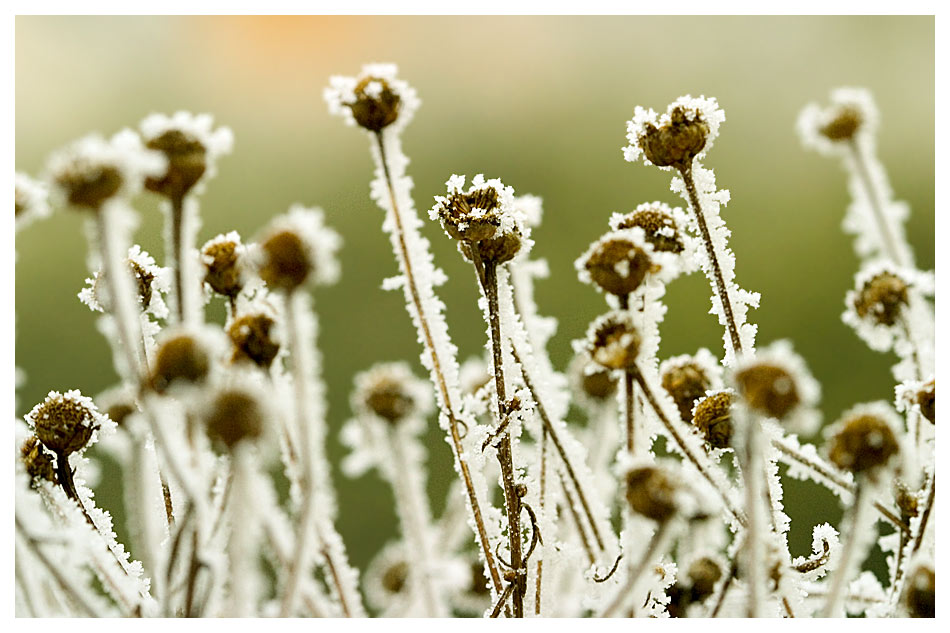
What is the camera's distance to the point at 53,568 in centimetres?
37

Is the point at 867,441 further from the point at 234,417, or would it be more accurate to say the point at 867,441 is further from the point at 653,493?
the point at 234,417

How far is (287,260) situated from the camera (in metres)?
0.34

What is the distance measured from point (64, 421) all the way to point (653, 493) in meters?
0.26

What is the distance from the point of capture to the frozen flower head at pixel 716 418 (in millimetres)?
437

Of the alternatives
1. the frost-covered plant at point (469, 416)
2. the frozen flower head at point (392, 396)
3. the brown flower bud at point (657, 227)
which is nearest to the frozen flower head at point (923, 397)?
the frost-covered plant at point (469, 416)

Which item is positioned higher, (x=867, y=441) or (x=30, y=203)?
(x=30, y=203)

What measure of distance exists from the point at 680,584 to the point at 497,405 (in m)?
0.12

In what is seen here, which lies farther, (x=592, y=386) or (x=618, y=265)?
(x=592, y=386)

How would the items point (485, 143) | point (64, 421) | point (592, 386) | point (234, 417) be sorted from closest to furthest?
point (234, 417) < point (64, 421) < point (592, 386) < point (485, 143)

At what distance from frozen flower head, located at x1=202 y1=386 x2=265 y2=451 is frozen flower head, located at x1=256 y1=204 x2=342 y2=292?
43 millimetres

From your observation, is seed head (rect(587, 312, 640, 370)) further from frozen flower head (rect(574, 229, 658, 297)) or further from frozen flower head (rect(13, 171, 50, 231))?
frozen flower head (rect(13, 171, 50, 231))

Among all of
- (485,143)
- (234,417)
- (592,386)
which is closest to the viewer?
(234,417)

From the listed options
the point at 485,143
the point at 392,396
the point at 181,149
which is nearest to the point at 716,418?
the point at 392,396
